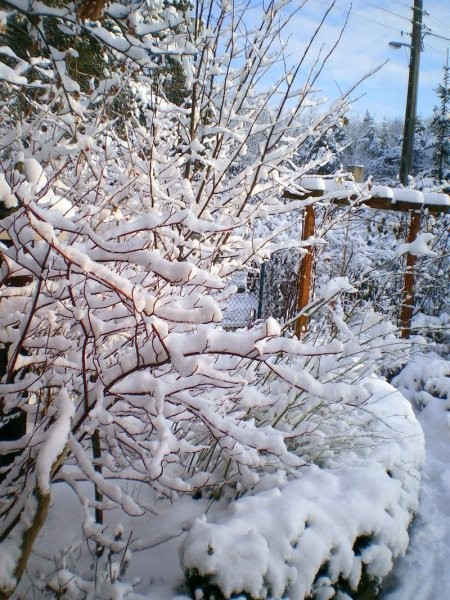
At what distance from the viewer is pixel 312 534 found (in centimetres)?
200

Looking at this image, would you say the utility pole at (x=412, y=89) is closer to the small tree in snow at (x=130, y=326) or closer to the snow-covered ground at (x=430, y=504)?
the snow-covered ground at (x=430, y=504)

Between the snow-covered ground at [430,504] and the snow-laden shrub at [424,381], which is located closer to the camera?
the snow-covered ground at [430,504]

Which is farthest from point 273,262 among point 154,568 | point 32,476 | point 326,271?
point 32,476

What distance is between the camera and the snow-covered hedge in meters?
1.75

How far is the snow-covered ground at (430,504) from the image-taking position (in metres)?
2.46

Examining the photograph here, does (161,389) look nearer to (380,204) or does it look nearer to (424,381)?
(424,381)

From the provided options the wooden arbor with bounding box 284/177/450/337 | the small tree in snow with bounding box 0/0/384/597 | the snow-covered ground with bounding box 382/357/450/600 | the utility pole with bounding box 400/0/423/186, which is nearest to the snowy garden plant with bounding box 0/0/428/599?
the small tree in snow with bounding box 0/0/384/597

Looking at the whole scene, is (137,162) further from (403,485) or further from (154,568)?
(403,485)

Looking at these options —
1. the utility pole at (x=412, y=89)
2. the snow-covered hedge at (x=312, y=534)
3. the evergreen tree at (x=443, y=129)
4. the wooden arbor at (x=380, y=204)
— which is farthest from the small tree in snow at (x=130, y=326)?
the evergreen tree at (x=443, y=129)

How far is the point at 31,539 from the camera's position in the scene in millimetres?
1275

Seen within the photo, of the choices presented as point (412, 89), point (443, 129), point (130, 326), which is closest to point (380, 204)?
point (130, 326)

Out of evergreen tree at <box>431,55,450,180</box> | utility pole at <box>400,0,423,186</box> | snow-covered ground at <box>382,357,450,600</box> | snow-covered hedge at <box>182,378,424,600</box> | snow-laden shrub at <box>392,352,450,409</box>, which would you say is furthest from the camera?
evergreen tree at <box>431,55,450,180</box>

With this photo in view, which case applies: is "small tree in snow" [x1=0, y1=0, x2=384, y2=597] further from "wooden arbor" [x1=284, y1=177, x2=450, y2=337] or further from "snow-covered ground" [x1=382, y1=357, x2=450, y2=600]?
"wooden arbor" [x1=284, y1=177, x2=450, y2=337]

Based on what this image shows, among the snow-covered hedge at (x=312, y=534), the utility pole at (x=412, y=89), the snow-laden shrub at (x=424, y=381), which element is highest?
the utility pole at (x=412, y=89)
